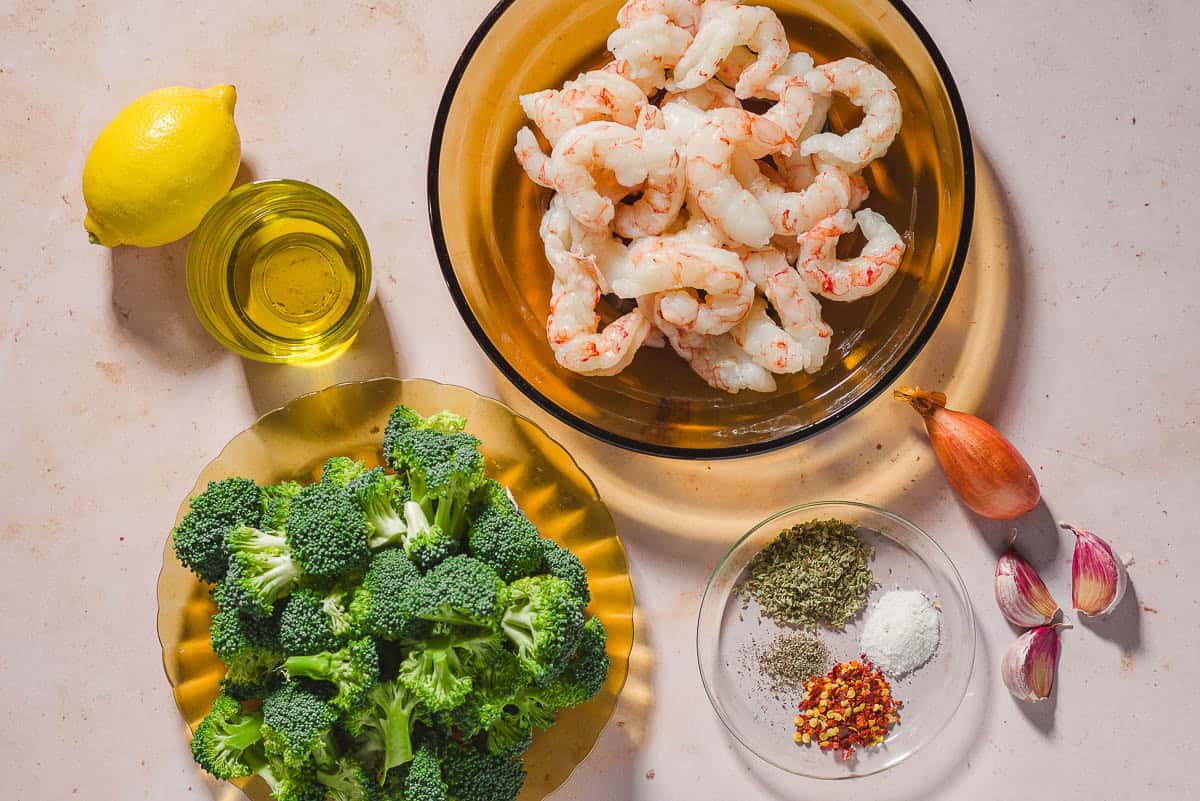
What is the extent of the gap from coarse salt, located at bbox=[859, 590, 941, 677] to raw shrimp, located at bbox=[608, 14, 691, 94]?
101 centimetres

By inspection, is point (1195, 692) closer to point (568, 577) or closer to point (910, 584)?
point (910, 584)

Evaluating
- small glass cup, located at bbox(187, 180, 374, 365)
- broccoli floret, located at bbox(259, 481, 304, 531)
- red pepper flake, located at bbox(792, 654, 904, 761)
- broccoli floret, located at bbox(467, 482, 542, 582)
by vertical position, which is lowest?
red pepper flake, located at bbox(792, 654, 904, 761)

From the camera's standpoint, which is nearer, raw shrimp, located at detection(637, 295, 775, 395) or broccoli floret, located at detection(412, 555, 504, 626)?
broccoli floret, located at detection(412, 555, 504, 626)

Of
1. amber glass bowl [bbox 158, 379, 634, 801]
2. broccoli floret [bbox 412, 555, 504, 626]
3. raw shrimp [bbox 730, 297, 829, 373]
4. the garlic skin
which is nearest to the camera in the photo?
broccoli floret [bbox 412, 555, 504, 626]

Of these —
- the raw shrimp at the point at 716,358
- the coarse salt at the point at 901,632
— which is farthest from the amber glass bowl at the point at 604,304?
the coarse salt at the point at 901,632

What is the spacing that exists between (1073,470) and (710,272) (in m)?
0.83

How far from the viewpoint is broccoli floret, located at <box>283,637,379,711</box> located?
144 cm

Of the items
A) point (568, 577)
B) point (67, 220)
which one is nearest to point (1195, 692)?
point (568, 577)

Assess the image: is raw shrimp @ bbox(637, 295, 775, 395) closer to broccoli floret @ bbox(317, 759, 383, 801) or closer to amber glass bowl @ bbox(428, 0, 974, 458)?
amber glass bowl @ bbox(428, 0, 974, 458)

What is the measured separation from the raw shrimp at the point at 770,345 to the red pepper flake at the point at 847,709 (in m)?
0.59

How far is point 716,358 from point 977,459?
0.51 meters

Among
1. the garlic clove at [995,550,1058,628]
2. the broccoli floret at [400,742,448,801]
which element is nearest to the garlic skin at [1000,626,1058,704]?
the garlic clove at [995,550,1058,628]

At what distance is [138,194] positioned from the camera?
1.57 metres

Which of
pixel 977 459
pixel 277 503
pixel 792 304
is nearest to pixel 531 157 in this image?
pixel 792 304
